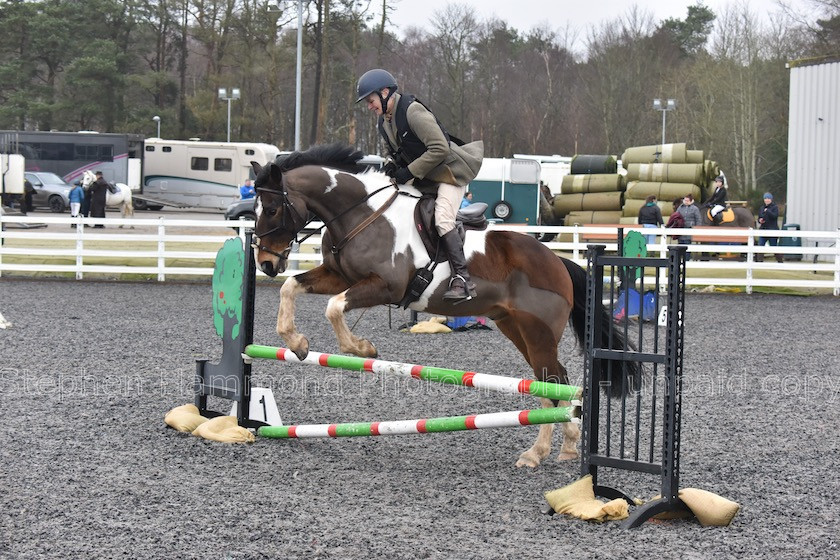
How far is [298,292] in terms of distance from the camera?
17.7 ft

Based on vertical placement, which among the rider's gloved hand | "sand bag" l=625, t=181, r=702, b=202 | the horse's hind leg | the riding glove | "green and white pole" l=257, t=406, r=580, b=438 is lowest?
"green and white pole" l=257, t=406, r=580, b=438

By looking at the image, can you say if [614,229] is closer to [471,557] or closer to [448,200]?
[448,200]

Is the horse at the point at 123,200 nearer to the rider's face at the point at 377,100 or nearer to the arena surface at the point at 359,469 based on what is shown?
the arena surface at the point at 359,469

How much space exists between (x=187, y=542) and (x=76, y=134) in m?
37.6

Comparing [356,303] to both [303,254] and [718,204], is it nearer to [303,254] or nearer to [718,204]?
[303,254]

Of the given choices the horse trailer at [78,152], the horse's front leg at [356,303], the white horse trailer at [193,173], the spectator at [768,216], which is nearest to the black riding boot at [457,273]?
the horse's front leg at [356,303]

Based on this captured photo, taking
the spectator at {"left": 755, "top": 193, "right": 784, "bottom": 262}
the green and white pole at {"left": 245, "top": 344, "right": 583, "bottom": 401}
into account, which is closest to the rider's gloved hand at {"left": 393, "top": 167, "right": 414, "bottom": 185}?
the green and white pole at {"left": 245, "top": 344, "right": 583, "bottom": 401}

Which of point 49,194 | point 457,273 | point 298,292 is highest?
point 49,194

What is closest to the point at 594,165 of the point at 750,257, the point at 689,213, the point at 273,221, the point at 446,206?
the point at 689,213

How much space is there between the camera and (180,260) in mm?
18719

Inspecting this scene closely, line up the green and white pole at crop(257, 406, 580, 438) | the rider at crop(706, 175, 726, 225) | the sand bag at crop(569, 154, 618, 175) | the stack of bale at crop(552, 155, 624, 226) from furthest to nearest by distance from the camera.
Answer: the sand bag at crop(569, 154, 618, 175) < the stack of bale at crop(552, 155, 624, 226) < the rider at crop(706, 175, 726, 225) < the green and white pole at crop(257, 406, 580, 438)

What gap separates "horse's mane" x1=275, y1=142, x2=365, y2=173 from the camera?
5.89 metres

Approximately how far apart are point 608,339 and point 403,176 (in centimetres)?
158

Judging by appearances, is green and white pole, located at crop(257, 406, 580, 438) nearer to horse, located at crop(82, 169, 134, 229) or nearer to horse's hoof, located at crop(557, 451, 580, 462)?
horse's hoof, located at crop(557, 451, 580, 462)
